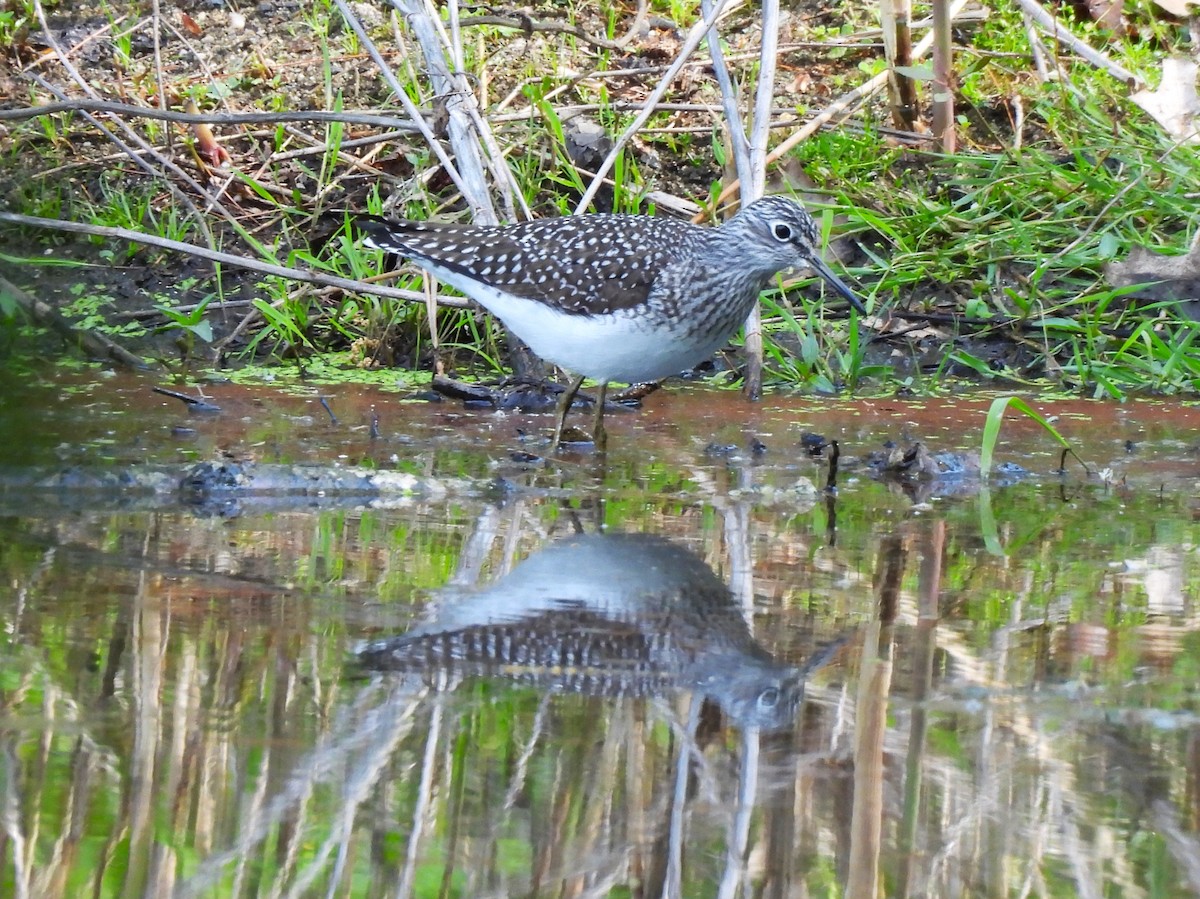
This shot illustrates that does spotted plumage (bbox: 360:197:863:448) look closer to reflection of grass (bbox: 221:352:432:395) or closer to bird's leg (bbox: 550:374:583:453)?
bird's leg (bbox: 550:374:583:453)

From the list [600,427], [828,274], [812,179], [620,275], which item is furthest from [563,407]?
[812,179]

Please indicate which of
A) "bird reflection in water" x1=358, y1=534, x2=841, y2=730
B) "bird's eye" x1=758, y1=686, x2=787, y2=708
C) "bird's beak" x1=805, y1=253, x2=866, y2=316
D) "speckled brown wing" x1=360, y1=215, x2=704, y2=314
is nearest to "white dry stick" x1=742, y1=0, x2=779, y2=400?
"bird's beak" x1=805, y1=253, x2=866, y2=316

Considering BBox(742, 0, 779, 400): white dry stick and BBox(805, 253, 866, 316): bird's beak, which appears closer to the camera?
BBox(805, 253, 866, 316): bird's beak

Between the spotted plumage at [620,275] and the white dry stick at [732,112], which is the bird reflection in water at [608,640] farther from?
the white dry stick at [732,112]

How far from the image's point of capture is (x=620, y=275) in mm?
5895

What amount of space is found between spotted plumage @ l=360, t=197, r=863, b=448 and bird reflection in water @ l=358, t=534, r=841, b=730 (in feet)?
6.25

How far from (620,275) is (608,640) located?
9.20 feet

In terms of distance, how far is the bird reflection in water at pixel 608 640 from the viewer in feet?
9.87

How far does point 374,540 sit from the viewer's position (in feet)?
13.7

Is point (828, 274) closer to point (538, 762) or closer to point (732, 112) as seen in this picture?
point (732, 112)

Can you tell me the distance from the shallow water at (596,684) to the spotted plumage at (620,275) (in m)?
0.69

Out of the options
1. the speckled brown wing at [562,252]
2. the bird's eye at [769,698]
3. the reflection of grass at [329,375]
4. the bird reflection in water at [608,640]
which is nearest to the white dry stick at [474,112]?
the speckled brown wing at [562,252]

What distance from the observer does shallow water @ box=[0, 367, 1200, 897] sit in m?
2.31

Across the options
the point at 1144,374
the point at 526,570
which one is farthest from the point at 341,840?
the point at 1144,374
